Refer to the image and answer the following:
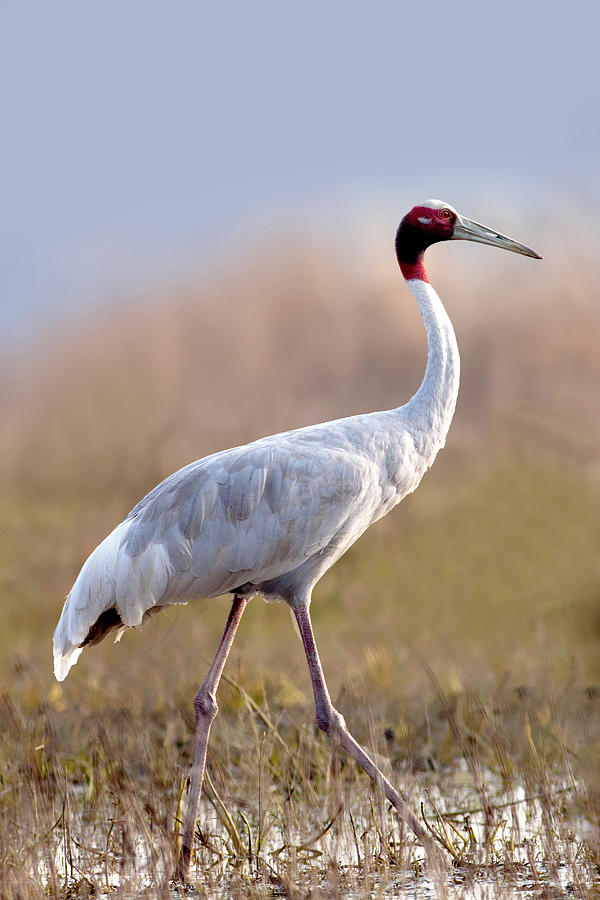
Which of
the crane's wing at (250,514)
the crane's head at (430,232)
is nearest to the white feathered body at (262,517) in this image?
the crane's wing at (250,514)

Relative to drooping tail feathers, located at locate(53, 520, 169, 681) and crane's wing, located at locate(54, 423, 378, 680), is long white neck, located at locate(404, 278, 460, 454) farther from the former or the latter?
drooping tail feathers, located at locate(53, 520, 169, 681)

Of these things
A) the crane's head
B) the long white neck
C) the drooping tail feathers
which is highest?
the crane's head

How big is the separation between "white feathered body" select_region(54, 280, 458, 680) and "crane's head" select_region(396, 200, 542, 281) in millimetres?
493

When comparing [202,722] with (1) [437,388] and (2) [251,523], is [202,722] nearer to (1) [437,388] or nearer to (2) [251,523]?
(2) [251,523]

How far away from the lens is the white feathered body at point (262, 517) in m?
4.30

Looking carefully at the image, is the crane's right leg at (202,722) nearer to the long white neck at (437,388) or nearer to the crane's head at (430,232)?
the long white neck at (437,388)

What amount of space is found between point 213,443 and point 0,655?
6.63 m

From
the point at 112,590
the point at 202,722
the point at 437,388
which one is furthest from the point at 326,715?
the point at 437,388

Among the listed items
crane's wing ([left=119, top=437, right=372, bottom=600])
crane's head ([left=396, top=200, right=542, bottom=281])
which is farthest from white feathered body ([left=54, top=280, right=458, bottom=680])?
crane's head ([left=396, top=200, right=542, bottom=281])

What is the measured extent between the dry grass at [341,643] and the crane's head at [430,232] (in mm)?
954

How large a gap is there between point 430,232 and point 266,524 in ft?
4.19

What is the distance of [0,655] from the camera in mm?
8484

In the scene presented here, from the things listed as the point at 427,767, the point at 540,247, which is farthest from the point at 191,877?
the point at 540,247

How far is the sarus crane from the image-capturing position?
14.1 ft
